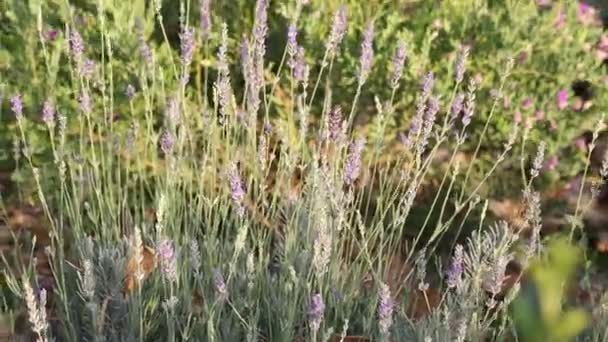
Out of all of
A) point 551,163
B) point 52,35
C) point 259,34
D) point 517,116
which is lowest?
point 551,163

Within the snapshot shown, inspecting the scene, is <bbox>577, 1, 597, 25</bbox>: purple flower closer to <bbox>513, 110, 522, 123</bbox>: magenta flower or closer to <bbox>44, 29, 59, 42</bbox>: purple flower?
<bbox>513, 110, 522, 123</bbox>: magenta flower

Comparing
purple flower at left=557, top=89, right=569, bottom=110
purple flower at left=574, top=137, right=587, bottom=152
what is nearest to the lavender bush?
purple flower at left=557, top=89, right=569, bottom=110

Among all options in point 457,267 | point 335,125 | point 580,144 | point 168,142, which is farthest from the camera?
point 580,144

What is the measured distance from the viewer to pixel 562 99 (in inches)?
120

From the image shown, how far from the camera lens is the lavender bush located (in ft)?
7.68

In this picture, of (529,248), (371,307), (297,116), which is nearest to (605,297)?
Answer: (529,248)

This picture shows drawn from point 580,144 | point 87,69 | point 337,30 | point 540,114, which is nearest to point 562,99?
point 540,114

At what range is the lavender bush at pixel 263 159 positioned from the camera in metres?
2.34

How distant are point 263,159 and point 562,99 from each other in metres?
1.21

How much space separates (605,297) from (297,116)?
132cm

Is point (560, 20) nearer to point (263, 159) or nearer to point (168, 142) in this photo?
point (263, 159)

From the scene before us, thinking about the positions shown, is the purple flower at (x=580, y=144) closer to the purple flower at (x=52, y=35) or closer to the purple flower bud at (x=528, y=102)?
the purple flower bud at (x=528, y=102)

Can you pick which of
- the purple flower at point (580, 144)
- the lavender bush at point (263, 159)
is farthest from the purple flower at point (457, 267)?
the purple flower at point (580, 144)

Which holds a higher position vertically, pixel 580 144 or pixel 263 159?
→ pixel 263 159
